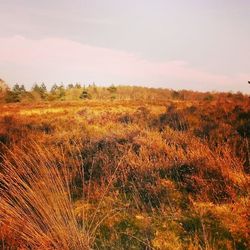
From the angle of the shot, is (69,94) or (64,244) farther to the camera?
(69,94)

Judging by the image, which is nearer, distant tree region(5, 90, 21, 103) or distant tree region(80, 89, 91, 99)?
distant tree region(5, 90, 21, 103)

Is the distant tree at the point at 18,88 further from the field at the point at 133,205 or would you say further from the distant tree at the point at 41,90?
the field at the point at 133,205

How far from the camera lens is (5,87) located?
174 feet

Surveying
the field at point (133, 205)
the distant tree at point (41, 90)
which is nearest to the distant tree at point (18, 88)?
the distant tree at point (41, 90)

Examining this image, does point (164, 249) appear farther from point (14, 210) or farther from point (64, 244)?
point (14, 210)

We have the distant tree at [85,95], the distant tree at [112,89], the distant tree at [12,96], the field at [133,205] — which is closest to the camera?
the field at [133,205]

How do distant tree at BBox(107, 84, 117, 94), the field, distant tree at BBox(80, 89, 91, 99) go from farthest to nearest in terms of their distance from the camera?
1. distant tree at BBox(107, 84, 117, 94)
2. distant tree at BBox(80, 89, 91, 99)
3. the field

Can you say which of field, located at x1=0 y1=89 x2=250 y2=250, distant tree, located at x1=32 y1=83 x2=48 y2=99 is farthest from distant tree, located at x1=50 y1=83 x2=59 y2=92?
field, located at x1=0 y1=89 x2=250 y2=250

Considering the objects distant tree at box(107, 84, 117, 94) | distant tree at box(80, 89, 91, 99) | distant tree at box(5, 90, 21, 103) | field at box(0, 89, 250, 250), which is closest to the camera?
field at box(0, 89, 250, 250)

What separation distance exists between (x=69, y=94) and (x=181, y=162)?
5509 centimetres

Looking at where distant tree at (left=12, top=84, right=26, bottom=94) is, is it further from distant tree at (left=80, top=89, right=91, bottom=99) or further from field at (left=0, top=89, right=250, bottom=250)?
field at (left=0, top=89, right=250, bottom=250)

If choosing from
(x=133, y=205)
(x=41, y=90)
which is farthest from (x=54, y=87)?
(x=133, y=205)

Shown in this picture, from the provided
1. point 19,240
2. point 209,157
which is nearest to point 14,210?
point 19,240

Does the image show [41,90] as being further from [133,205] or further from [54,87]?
[133,205]
